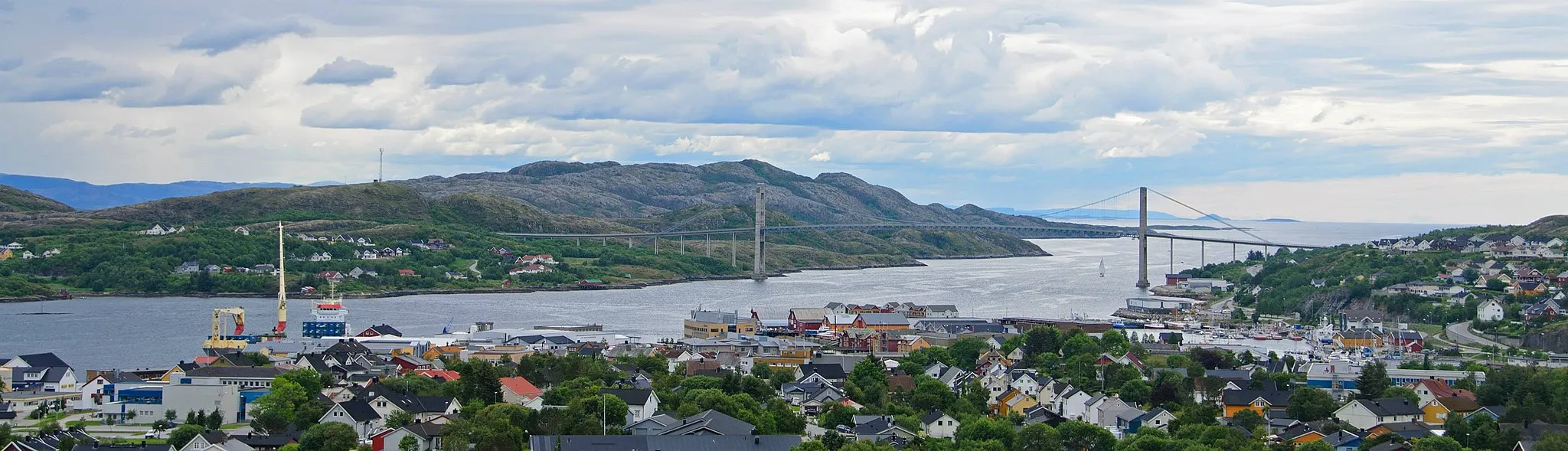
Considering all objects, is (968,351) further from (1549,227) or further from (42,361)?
(1549,227)

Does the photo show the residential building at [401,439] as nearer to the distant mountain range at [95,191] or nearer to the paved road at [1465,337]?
the paved road at [1465,337]

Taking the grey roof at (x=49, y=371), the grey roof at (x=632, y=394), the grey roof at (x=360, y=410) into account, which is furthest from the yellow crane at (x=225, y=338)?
the grey roof at (x=632, y=394)

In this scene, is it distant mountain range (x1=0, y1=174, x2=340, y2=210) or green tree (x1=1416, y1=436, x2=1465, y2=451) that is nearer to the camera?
green tree (x1=1416, y1=436, x2=1465, y2=451)

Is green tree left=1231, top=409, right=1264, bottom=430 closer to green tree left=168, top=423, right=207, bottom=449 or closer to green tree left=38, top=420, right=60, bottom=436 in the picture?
green tree left=168, top=423, right=207, bottom=449

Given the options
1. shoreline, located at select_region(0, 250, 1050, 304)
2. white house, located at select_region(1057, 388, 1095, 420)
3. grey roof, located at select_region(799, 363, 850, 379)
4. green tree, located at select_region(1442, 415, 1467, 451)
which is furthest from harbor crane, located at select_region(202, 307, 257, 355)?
green tree, located at select_region(1442, 415, 1467, 451)

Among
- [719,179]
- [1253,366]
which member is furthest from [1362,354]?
[719,179]

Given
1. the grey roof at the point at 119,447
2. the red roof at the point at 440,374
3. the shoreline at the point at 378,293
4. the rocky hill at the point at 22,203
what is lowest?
the grey roof at the point at 119,447

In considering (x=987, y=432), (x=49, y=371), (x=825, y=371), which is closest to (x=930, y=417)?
(x=987, y=432)
